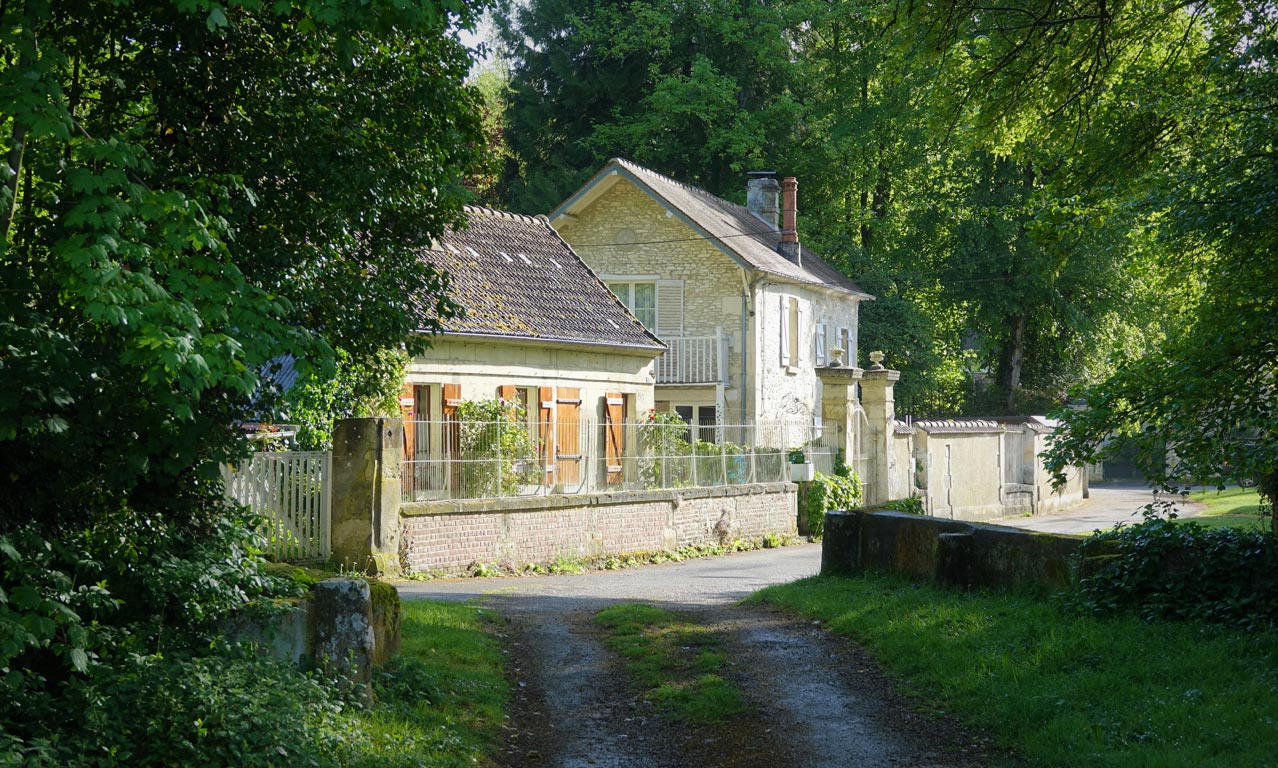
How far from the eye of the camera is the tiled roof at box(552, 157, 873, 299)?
31594 millimetres

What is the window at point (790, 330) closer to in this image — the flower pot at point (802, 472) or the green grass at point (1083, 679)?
the flower pot at point (802, 472)

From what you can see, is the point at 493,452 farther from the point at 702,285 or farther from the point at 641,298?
the point at 641,298

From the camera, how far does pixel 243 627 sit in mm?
7570

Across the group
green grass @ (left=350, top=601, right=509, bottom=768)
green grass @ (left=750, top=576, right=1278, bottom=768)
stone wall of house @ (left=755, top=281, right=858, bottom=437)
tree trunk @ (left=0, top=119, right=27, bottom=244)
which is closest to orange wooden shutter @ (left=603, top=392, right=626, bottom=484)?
green grass @ (left=750, top=576, right=1278, bottom=768)

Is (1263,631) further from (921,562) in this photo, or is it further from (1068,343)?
(1068,343)

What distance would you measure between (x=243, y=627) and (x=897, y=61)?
358 inches

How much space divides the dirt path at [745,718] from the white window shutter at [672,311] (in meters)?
18.6

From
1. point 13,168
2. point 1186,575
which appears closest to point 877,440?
point 1186,575

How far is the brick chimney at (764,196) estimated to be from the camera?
1511 inches

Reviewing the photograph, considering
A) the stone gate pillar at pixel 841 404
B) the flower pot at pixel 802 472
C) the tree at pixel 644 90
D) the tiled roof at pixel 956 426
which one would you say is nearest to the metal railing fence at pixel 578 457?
the flower pot at pixel 802 472

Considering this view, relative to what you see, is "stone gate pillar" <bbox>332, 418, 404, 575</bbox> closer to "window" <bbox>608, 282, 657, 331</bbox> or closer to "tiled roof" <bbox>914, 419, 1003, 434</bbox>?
"tiled roof" <bbox>914, 419, 1003, 434</bbox>

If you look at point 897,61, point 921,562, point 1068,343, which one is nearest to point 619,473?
point 921,562

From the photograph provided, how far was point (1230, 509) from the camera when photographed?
30.6 m

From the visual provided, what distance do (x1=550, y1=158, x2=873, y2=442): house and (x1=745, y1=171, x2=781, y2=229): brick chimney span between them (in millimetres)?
3473
